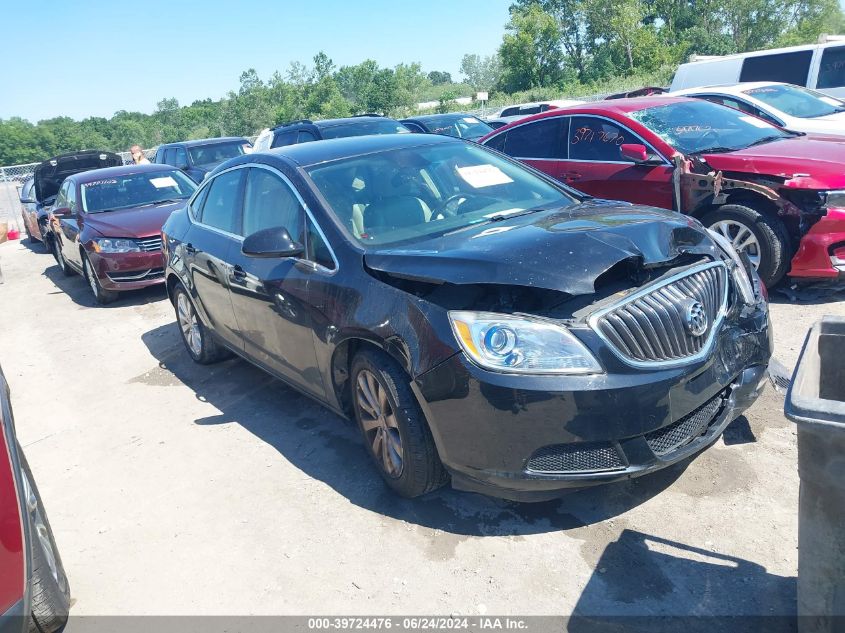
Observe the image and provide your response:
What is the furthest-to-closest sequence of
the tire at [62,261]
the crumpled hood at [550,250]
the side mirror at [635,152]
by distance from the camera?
the tire at [62,261] → the side mirror at [635,152] → the crumpled hood at [550,250]

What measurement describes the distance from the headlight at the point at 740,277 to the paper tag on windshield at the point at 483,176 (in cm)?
129

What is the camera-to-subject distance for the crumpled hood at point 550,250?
298cm

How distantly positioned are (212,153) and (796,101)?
11169mm

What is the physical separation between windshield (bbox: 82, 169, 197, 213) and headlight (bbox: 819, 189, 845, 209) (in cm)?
780

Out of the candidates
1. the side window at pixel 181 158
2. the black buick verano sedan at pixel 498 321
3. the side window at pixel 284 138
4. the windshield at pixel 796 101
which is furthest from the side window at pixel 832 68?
the side window at pixel 181 158

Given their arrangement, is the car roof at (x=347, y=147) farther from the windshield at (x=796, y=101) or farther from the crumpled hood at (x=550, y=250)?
the windshield at (x=796, y=101)

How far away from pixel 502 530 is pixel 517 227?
147 cm

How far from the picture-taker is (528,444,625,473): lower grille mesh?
2.91 meters

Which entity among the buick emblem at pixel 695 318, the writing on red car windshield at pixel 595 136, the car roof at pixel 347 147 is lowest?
the buick emblem at pixel 695 318

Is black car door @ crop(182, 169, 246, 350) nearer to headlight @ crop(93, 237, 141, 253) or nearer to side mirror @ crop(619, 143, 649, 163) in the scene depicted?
side mirror @ crop(619, 143, 649, 163)

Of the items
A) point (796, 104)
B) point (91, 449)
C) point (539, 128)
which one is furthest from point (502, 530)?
point (796, 104)

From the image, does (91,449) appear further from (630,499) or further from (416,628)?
(630,499)

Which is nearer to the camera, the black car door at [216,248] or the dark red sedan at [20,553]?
the dark red sedan at [20,553]

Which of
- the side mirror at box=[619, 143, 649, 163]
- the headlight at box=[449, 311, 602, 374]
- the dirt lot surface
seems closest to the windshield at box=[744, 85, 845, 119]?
the side mirror at box=[619, 143, 649, 163]
